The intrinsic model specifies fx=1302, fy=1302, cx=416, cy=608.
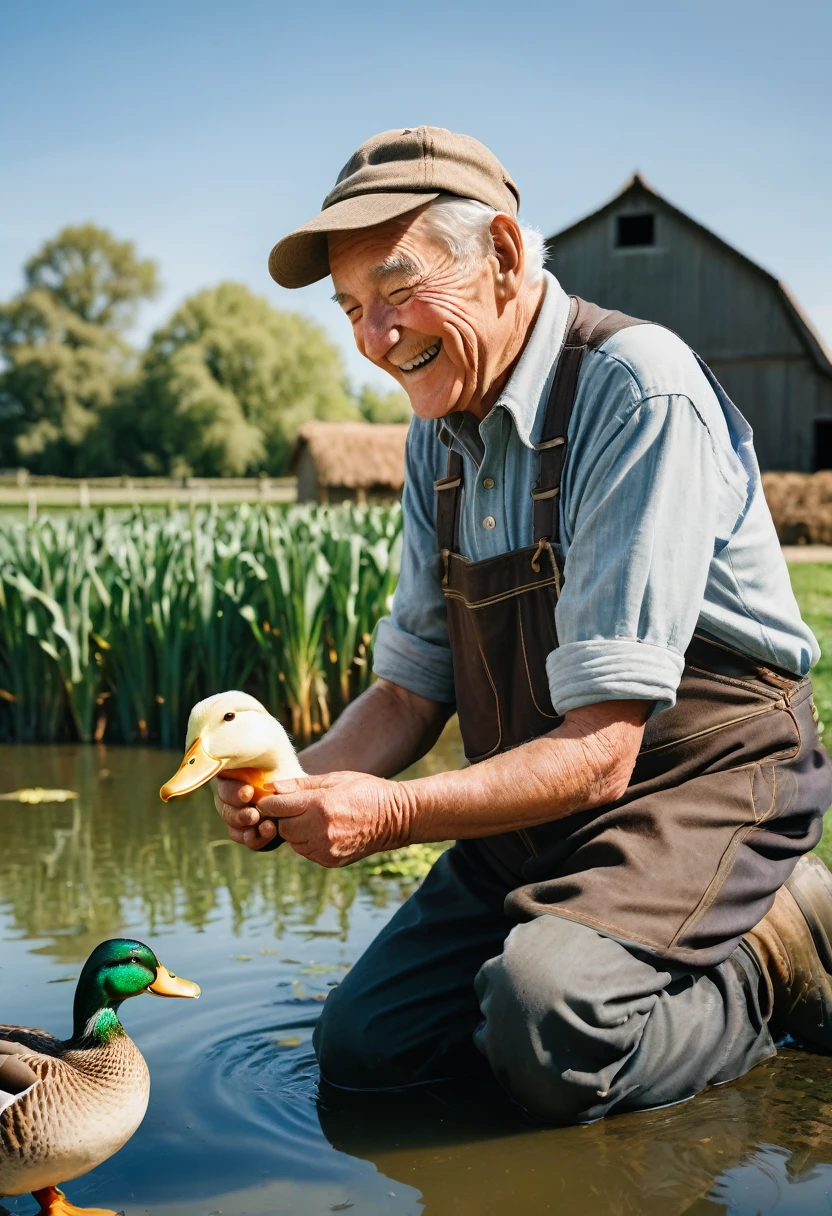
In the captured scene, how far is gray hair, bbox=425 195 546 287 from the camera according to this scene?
95.9 inches

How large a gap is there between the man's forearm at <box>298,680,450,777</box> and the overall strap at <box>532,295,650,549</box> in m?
0.62

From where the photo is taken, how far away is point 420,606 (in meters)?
2.90

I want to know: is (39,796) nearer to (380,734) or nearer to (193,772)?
(380,734)

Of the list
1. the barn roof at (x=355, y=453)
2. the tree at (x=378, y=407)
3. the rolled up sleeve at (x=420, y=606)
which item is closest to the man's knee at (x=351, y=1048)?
the rolled up sleeve at (x=420, y=606)

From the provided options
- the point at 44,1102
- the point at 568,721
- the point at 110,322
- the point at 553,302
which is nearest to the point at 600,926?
the point at 568,721

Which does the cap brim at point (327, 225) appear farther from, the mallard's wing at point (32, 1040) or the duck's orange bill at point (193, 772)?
the mallard's wing at point (32, 1040)

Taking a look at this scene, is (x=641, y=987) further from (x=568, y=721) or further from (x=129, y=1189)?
(x=129, y=1189)

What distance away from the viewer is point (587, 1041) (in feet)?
7.29

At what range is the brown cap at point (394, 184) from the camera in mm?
2375

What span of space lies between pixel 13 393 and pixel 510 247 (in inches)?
2562

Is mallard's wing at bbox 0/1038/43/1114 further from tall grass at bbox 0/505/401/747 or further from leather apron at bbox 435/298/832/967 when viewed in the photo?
tall grass at bbox 0/505/401/747

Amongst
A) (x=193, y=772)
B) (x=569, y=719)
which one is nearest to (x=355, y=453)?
(x=569, y=719)

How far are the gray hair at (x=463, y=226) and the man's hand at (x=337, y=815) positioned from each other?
1.00 metres

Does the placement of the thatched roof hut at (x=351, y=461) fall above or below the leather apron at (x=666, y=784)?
above
